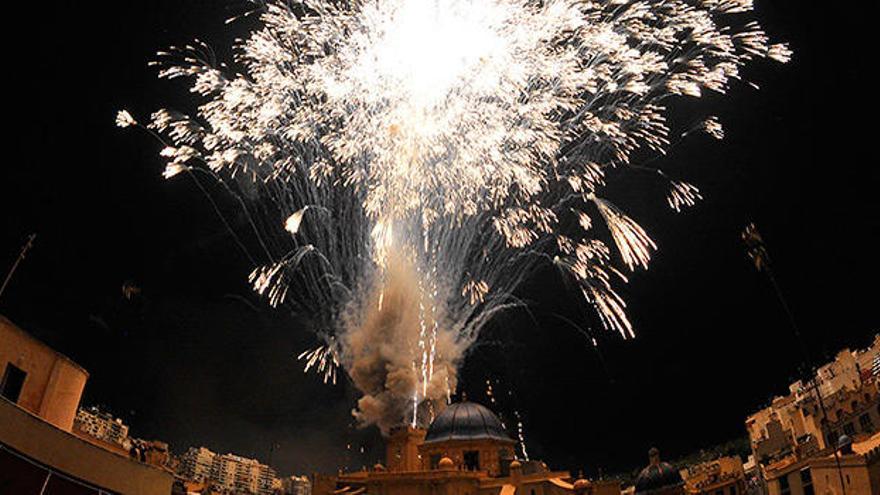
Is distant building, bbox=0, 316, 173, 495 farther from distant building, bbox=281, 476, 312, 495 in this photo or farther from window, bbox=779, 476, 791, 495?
distant building, bbox=281, 476, 312, 495

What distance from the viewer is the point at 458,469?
52.5 metres

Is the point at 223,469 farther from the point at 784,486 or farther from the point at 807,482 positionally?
the point at 807,482

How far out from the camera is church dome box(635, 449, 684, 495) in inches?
2397

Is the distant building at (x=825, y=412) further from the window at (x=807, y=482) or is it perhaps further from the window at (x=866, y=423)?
the window at (x=807, y=482)

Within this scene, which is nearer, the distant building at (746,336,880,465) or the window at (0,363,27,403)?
the window at (0,363,27,403)

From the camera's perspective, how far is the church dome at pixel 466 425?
60219 mm

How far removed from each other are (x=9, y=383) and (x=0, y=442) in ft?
15.8

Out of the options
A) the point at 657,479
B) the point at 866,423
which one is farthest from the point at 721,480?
the point at 866,423

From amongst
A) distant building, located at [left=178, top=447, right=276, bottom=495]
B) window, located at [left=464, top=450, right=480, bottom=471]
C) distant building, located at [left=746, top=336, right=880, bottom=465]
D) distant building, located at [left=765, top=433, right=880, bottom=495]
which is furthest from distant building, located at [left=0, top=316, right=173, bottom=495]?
distant building, located at [left=178, top=447, right=276, bottom=495]

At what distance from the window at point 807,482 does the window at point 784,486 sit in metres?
1.98

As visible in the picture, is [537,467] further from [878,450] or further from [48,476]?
[48,476]

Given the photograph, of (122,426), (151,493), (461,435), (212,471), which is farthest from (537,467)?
(212,471)

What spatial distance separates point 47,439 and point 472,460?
145 ft

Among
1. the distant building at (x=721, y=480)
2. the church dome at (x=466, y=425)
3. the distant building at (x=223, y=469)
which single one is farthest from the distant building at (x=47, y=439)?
the distant building at (x=223, y=469)
